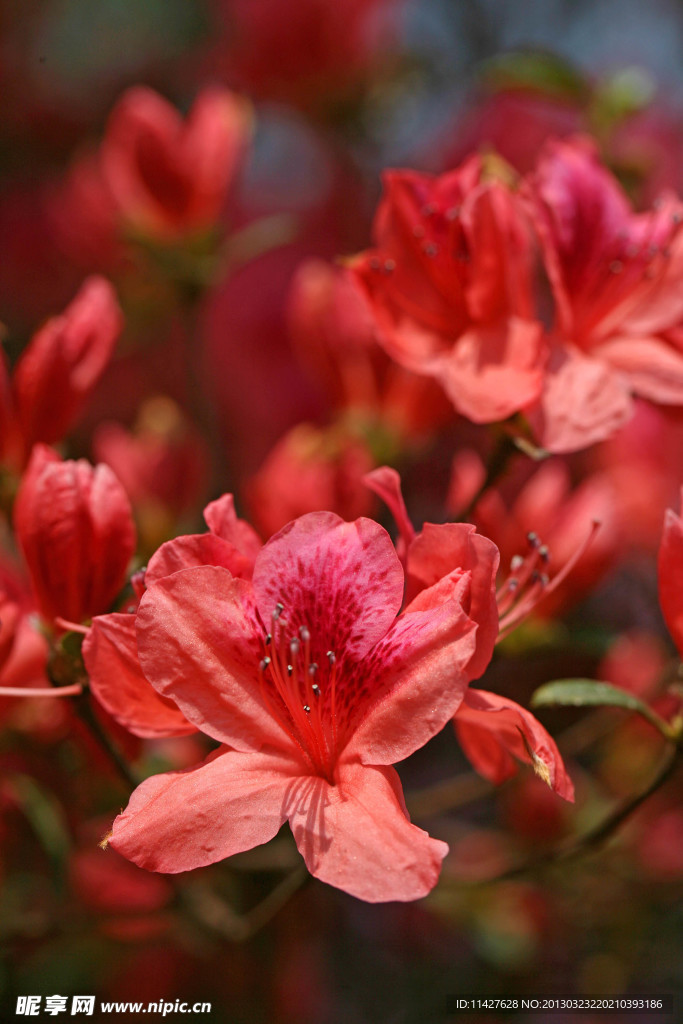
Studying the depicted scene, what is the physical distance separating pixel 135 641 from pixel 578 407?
0.34m

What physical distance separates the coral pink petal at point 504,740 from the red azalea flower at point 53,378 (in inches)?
14.8

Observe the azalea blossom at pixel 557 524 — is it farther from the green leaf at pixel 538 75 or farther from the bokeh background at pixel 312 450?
the green leaf at pixel 538 75

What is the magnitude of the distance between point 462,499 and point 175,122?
566 mm

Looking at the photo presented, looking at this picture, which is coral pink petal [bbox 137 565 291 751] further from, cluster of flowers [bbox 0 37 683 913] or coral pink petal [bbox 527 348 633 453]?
coral pink petal [bbox 527 348 633 453]

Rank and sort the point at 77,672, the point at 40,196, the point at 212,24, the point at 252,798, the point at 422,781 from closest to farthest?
the point at 252,798 → the point at 77,672 → the point at 422,781 → the point at 40,196 → the point at 212,24

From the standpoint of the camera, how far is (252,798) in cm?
50

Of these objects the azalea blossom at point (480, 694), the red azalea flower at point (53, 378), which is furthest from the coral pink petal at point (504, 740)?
the red azalea flower at point (53, 378)

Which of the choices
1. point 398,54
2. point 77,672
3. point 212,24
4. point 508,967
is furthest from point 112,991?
point 212,24

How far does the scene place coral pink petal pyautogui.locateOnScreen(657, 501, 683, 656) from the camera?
21.4 inches

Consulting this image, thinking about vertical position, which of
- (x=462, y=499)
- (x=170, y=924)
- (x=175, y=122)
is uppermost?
(x=175, y=122)

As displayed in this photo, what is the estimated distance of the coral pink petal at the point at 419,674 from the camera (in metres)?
0.48

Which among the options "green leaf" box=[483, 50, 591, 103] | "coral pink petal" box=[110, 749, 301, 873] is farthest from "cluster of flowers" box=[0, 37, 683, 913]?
"green leaf" box=[483, 50, 591, 103]

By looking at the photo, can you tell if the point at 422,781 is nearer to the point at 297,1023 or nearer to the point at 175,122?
the point at 297,1023

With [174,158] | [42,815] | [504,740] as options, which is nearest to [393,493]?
[504,740]
